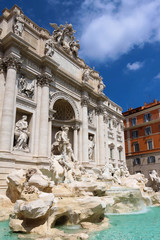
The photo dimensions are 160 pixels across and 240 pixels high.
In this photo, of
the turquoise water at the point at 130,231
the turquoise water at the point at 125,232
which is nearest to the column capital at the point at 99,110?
the turquoise water at the point at 130,231

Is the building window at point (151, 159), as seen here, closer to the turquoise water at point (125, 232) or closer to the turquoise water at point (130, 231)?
the turquoise water at point (130, 231)

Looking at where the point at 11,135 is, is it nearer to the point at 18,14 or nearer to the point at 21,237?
the point at 21,237

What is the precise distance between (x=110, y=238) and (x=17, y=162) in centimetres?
877

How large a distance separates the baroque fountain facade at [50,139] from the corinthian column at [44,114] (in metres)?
0.07

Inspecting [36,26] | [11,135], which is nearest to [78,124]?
[11,135]

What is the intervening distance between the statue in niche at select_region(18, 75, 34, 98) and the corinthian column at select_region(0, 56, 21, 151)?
3.40 feet

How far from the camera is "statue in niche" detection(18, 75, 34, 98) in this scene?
1457 centimetres

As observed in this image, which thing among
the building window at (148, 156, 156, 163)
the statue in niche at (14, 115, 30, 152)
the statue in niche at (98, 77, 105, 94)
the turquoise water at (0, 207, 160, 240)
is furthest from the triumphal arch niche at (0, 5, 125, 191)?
the building window at (148, 156, 156, 163)

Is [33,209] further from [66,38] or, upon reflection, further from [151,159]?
[151,159]

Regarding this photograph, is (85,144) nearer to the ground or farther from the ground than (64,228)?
farther from the ground

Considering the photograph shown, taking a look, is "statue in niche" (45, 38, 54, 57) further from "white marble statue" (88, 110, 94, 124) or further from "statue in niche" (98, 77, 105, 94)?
"statue in niche" (98, 77, 105, 94)

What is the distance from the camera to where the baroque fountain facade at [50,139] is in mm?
7309

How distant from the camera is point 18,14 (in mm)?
14734

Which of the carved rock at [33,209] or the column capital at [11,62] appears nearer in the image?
the carved rock at [33,209]
